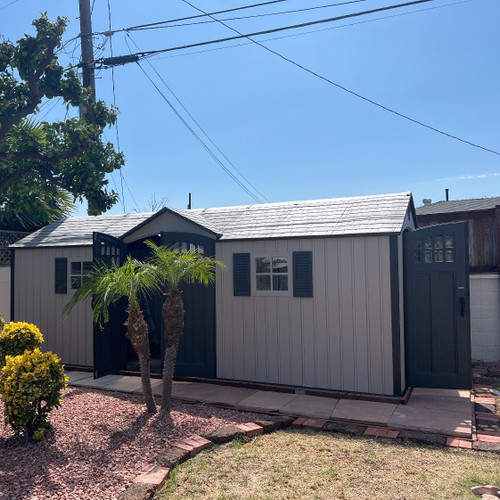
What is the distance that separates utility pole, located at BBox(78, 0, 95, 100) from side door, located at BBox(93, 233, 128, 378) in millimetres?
5212

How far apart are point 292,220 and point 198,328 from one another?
232 cm

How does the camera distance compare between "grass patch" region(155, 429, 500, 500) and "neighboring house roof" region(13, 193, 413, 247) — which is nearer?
"grass patch" region(155, 429, 500, 500)

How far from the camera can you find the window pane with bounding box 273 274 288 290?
21.9 ft

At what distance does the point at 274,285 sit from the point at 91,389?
3.22m

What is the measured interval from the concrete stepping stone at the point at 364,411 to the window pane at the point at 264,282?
6.39 feet

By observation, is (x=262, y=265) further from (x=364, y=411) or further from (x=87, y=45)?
(x=87, y=45)

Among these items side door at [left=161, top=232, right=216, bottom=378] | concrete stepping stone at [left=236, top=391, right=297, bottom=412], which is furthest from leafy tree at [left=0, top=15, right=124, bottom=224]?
concrete stepping stone at [left=236, top=391, right=297, bottom=412]

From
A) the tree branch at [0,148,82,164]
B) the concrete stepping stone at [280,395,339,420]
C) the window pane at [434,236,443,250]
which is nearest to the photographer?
the concrete stepping stone at [280,395,339,420]

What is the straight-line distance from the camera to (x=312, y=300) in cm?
646

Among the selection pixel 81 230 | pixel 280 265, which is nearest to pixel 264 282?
pixel 280 265

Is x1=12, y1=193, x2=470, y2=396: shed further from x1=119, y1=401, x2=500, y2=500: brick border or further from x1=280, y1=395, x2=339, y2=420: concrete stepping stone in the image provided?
x1=119, y1=401, x2=500, y2=500: brick border

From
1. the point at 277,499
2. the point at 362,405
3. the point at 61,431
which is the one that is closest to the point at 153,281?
the point at 61,431

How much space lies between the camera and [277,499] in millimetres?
3414

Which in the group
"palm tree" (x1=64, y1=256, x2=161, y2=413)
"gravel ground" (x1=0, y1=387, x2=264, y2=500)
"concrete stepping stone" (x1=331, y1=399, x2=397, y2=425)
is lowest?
"concrete stepping stone" (x1=331, y1=399, x2=397, y2=425)
